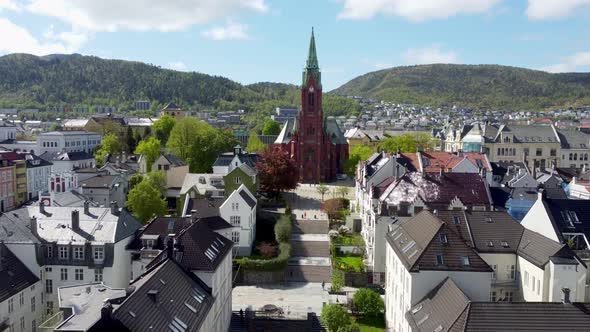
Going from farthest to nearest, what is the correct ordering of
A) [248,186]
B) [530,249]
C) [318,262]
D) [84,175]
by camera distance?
1. [84,175]
2. [248,186]
3. [318,262]
4. [530,249]

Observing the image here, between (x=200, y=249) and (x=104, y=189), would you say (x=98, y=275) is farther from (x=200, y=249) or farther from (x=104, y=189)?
(x=104, y=189)

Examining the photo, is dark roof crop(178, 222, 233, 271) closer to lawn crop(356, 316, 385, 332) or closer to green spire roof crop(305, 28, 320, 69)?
lawn crop(356, 316, 385, 332)

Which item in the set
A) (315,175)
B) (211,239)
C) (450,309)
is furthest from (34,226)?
(315,175)

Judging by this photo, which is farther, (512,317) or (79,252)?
(79,252)

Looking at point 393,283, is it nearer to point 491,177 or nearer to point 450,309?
point 450,309

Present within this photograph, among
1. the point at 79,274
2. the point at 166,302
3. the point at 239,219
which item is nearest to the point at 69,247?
the point at 79,274

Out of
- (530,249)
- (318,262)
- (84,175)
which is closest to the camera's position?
(530,249)
